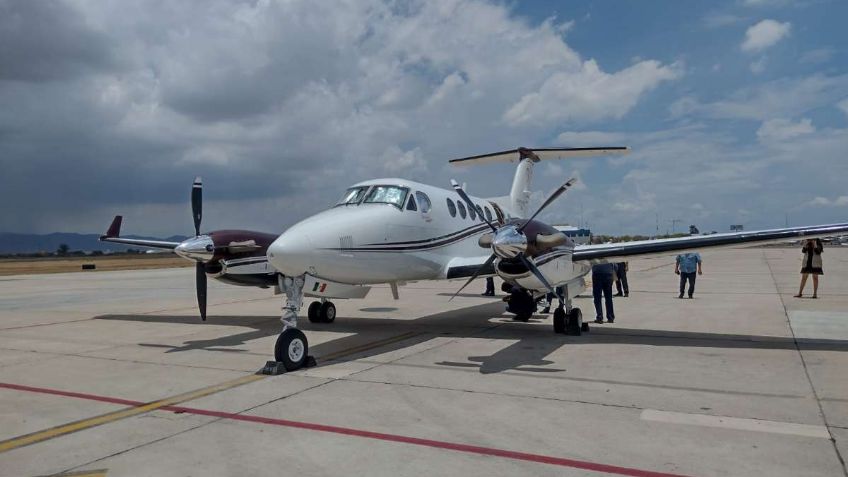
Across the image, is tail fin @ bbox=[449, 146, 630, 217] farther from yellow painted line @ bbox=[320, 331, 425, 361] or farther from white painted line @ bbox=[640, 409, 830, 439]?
white painted line @ bbox=[640, 409, 830, 439]

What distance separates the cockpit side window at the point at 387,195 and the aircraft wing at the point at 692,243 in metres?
3.64

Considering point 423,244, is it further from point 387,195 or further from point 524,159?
point 524,159

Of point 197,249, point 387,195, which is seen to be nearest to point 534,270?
point 387,195

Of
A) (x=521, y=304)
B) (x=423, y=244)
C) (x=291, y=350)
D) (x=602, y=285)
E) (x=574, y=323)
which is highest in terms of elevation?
(x=423, y=244)

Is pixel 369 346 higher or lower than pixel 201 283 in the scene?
lower

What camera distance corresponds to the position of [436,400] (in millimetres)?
Answer: 6824

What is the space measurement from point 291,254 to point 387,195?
10.9 feet

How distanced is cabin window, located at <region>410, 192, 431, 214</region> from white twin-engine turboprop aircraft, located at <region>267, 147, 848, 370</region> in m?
0.02

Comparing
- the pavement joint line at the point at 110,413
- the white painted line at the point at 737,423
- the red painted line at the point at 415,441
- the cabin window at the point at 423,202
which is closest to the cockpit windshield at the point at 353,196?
the cabin window at the point at 423,202

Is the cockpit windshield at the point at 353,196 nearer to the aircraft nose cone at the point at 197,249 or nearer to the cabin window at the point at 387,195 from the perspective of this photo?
the cabin window at the point at 387,195

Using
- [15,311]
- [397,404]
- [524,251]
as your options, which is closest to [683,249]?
[524,251]

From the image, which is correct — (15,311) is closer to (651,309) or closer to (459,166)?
(459,166)

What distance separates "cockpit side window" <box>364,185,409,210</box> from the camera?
38.4 feet

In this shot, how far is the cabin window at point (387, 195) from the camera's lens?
461 inches
